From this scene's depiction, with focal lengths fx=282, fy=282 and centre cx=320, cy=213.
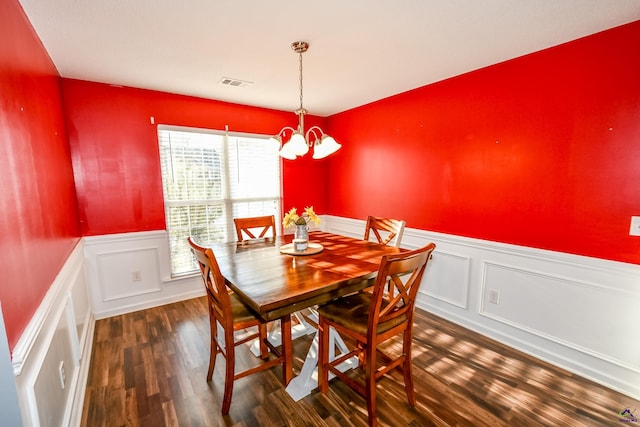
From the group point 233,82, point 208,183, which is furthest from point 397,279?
point 208,183

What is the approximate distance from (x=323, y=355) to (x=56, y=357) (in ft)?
4.65

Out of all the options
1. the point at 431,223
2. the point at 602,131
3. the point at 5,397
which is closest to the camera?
the point at 5,397

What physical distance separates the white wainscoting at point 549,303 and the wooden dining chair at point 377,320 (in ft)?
3.96

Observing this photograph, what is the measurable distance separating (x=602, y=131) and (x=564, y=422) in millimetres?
1846

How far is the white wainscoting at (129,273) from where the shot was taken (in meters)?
2.81

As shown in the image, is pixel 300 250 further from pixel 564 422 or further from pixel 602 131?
pixel 602 131

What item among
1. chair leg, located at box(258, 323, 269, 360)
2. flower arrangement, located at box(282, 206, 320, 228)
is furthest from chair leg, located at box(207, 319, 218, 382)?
flower arrangement, located at box(282, 206, 320, 228)

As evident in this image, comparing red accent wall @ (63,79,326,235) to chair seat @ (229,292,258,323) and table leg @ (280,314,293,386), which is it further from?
table leg @ (280,314,293,386)

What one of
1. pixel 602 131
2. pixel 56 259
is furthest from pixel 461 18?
pixel 56 259

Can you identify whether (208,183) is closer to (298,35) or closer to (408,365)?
(298,35)

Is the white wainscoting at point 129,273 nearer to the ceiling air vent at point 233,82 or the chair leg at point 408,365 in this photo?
the ceiling air vent at point 233,82

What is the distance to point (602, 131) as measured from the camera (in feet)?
6.23

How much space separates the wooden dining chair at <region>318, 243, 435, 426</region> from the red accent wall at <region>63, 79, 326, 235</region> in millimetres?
2367

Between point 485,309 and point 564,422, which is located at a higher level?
point 485,309
